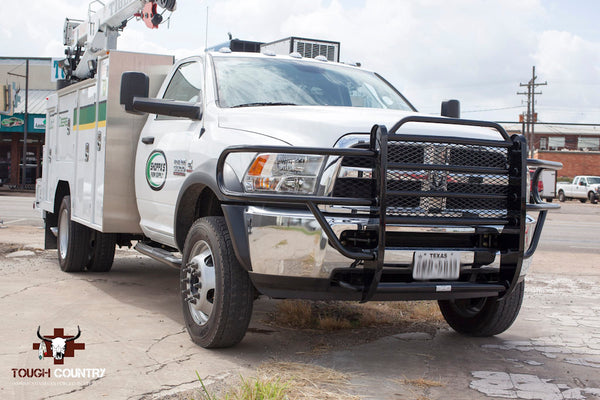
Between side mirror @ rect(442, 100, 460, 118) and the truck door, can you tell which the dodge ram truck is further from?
side mirror @ rect(442, 100, 460, 118)

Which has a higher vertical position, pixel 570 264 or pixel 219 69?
pixel 219 69

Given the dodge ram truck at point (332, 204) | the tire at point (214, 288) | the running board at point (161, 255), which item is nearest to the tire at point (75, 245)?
the running board at point (161, 255)

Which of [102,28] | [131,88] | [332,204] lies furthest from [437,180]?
[102,28]

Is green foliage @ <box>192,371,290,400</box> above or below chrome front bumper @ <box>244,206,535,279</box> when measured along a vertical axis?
below

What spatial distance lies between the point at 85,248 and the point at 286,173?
13.9ft

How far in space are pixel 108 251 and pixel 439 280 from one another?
14.8ft

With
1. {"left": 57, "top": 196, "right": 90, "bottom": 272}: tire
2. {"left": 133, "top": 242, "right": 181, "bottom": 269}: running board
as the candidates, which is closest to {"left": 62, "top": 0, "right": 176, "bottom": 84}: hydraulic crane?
{"left": 57, "top": 196, "right": 90, "bottom": 272}: tire

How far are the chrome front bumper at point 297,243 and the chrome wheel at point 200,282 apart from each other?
0.52 meters

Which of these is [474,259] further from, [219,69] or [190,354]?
[219,69]

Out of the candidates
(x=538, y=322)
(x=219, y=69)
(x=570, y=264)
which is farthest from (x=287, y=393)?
(x=570, y=264)

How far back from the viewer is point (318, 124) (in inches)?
166

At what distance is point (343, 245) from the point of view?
13.0ft

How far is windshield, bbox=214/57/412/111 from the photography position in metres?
5.20

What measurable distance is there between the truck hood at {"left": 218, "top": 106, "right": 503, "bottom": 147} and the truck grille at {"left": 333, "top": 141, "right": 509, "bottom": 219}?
155mm
